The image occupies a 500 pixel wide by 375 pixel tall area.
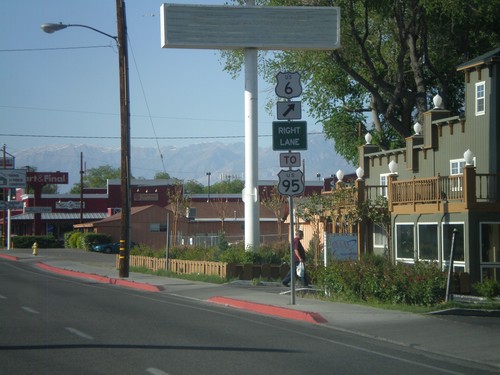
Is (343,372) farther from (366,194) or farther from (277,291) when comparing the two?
(366,194)

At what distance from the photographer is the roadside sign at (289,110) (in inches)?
723

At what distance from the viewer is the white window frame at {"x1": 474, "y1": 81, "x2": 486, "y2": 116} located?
28891 mm

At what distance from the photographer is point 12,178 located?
77.2 m

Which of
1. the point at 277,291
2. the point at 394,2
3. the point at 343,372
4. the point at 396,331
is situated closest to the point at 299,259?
the point at 277,291

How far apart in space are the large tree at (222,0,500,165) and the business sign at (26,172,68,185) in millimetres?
40627

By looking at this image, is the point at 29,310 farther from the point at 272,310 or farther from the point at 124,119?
the point at 124,119

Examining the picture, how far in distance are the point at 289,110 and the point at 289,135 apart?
0.63 metres

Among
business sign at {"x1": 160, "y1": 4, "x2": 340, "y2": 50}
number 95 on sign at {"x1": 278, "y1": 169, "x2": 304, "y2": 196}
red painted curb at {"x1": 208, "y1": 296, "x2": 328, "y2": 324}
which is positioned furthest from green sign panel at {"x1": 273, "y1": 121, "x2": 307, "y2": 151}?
business sign at {"x1": 160, "y1": 4, "x2": 340, "y2": 50}

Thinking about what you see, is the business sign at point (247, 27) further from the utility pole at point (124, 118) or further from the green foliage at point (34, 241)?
the green foliage at point (34, 241)

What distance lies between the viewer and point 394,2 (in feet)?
132

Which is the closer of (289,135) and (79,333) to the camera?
(79,333)

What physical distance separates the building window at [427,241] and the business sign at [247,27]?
26.3 feet

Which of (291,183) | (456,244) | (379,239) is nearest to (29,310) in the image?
(291,183)

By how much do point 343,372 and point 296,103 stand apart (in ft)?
29.4
